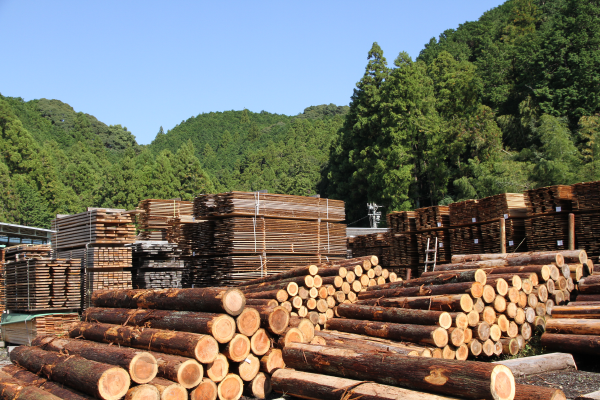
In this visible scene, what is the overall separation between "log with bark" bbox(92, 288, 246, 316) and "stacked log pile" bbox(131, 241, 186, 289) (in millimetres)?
7115

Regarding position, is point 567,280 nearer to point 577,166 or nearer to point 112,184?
point 577,166

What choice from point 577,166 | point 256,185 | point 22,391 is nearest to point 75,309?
point 22,391

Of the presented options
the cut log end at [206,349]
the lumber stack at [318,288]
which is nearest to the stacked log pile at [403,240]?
the lumber stack at [318,288]

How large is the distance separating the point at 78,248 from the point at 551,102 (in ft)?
115

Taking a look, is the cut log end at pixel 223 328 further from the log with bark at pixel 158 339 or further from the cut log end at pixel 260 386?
the cut log end at pixel 260 386

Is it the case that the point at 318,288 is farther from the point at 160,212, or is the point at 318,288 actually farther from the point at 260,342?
the point at 160,212

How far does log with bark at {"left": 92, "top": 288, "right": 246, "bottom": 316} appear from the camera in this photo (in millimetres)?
7309

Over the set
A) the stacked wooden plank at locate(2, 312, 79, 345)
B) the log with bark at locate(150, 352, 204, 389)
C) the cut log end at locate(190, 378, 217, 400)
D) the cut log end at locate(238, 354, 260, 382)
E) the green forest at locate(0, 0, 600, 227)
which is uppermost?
the green forest at locate(0, 0, 600, 227)

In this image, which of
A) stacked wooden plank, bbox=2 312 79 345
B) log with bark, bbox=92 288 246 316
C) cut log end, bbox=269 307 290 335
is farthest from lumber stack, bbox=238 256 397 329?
stacked wooden plank, bbox=2 312 79 345

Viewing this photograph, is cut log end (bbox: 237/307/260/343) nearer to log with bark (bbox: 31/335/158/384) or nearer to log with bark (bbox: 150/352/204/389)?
log with bark (bbox: 150/352/204/389)

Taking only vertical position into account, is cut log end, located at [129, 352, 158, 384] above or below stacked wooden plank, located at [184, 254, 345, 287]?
below

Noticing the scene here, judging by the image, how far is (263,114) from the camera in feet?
486

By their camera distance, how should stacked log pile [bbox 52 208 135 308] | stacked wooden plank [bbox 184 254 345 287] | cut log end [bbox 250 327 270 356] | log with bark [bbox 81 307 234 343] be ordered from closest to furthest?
log with bark [bbox 81 307 234 343] → cut log end [bbox 250 327 270 356] → stacked wooden plank [bbox 184 254 345 287] → stacked log pile [bbox 52 208 135 308]

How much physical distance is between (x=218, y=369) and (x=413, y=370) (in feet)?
9.14
